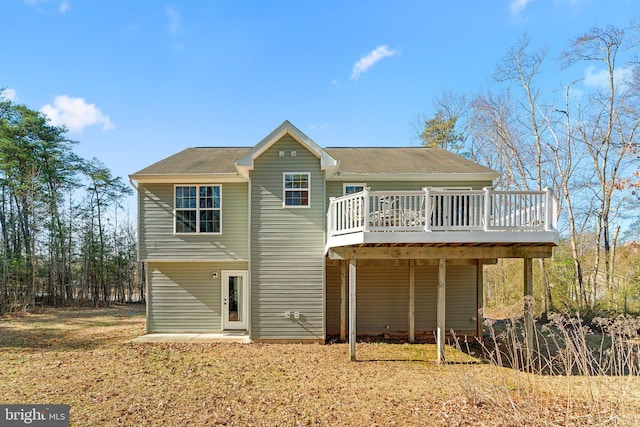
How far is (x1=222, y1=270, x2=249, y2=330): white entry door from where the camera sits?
10.4 m

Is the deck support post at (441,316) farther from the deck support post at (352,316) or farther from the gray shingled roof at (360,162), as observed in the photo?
the gray shingled roof at (360,162)

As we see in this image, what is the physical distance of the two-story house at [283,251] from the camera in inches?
367

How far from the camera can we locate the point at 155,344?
8.89m

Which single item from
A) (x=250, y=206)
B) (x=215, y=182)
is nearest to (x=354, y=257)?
(x=250, y=206)

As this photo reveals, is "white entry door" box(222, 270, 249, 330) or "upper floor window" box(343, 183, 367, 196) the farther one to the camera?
"white entry door" box(222, 270, 249, 330)

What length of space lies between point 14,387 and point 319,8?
43.1ft

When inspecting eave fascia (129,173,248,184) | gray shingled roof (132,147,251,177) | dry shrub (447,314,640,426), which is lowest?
dry shrub (447,314,640,426)

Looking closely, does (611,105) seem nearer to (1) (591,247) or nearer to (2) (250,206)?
(1) (591,247)

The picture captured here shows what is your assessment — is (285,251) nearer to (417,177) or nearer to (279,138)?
(279,138)

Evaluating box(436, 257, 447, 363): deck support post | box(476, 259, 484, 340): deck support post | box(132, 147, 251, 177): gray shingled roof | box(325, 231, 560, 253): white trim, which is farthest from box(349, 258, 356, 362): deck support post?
box(132, 147, 251, 177): gray shingled roof

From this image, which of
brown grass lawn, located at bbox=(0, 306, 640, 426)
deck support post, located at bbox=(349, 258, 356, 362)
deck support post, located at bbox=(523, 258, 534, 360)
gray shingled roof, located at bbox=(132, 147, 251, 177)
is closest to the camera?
brown grass lawn, located at bbox=(0, 306, 640, 426)

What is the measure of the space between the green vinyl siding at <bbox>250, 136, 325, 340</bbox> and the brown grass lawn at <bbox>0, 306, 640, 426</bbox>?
72cm

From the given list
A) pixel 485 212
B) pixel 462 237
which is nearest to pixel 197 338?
pixel 462 237

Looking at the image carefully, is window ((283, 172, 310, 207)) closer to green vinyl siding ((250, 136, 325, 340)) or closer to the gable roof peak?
green vinyl siding ((250, 136, 325, 340))
